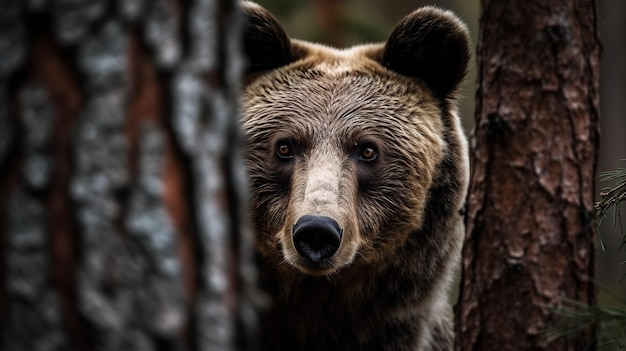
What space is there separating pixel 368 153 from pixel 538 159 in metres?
1.72

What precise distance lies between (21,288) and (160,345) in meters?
0.32

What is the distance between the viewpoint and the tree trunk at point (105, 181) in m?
1.70

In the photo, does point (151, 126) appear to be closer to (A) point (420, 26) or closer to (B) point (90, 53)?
(B) point (90, 53)

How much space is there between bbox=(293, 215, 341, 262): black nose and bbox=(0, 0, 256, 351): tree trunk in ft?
5.99

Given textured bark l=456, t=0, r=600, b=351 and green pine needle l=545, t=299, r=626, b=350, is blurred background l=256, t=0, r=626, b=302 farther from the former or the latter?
green pine needle l=545, t=299, r=626, b=350

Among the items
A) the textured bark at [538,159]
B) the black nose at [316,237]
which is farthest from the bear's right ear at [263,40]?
the textured bark at [538,159]

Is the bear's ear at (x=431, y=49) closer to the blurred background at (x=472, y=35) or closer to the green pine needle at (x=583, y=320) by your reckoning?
the green pine needle at (x=583, y=320)

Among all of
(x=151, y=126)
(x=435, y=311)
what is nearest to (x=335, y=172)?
(x=435, y=311)

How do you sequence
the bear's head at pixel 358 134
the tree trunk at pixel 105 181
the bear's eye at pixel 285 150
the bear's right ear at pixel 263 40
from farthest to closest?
the bear's right ear at pixel 263 40, the bear's eye at pixel 285 150, the bear's head at pixel 358 134, the tree trunk at pixel 105 181

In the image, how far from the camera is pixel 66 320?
5.59 feet

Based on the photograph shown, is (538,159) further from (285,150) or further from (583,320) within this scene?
(285,150)

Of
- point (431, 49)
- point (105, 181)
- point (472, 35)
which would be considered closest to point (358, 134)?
point (431, 49)

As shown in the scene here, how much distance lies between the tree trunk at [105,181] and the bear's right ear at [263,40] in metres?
2.68

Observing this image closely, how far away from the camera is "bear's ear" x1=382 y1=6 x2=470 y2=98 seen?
14.8 feet
